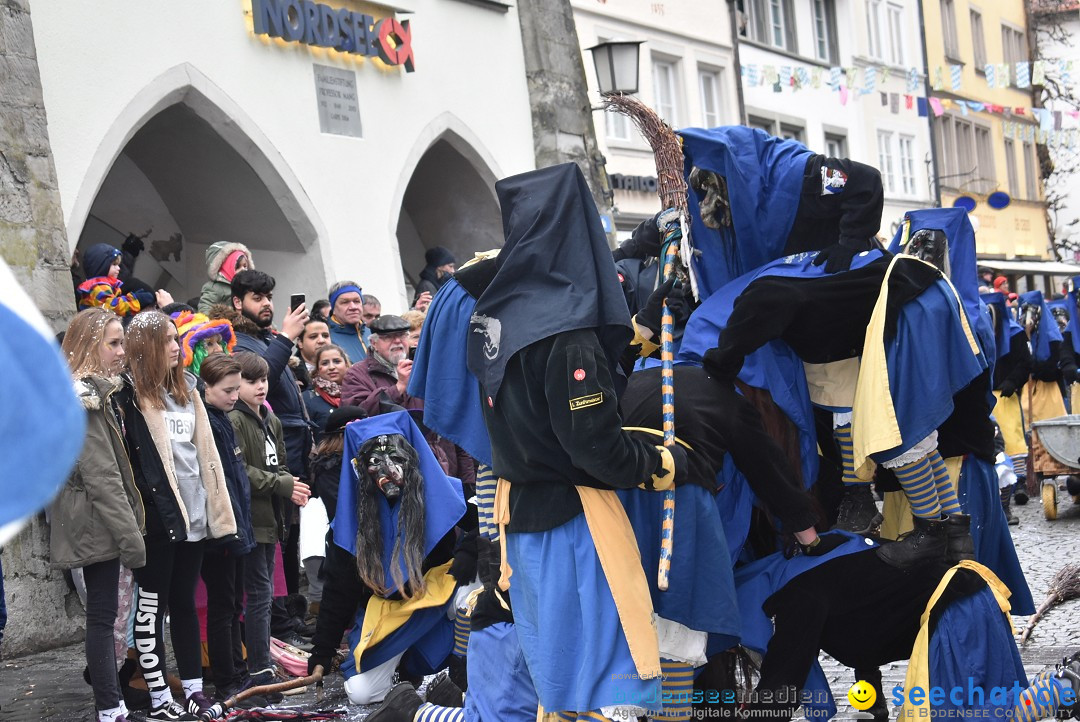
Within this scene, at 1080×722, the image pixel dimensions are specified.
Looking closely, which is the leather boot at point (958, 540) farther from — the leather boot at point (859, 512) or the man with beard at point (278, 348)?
the man with beard at point (278, 348)

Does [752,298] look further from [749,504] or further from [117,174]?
[117,174]

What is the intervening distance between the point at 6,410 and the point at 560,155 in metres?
13.8

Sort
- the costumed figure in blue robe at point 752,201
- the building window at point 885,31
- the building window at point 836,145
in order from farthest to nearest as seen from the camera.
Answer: the building window at point 885,31, the building window at point 836,145, the costumed figure in blue robe at point 752,201

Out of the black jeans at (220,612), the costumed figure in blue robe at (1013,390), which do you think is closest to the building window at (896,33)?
the costumed figure in blue robe at (1013,390)

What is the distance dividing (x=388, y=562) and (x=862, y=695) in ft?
7.95

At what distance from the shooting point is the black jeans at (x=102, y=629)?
5.65 meters

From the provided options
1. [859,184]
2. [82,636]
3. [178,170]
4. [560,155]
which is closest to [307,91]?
[178,170]

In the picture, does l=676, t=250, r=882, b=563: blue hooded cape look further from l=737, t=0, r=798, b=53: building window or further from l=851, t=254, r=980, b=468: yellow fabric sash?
l=737, t=0, r=798, b=53: building window

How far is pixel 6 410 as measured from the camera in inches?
47.9

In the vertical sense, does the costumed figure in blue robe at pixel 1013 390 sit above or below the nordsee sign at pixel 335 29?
below

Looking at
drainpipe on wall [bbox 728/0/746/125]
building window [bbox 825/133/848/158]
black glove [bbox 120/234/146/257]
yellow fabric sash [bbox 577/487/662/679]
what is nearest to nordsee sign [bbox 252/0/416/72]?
black glove [bbox 120/234/146/257]

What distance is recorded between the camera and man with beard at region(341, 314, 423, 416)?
25.4 feet

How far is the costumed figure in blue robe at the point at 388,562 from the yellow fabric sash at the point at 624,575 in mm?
2579

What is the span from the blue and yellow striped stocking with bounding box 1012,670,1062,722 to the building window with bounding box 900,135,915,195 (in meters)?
24.8
